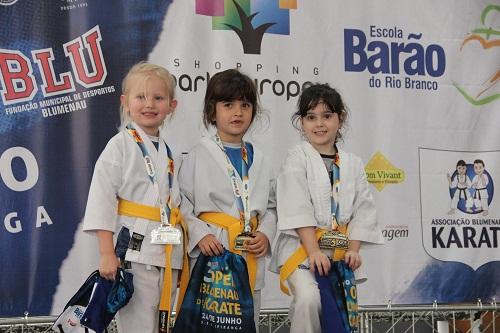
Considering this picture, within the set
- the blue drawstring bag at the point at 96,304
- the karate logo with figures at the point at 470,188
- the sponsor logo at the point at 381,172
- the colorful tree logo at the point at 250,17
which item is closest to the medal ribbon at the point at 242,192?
the blue drawstring bag at the point at 96,304

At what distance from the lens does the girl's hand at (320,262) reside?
2.88 metres

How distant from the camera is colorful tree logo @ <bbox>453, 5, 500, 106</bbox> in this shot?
15.0 ft

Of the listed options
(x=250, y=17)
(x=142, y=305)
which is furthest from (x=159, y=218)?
(x=250, y=17)

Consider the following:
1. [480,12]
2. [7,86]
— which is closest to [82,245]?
[7,86]

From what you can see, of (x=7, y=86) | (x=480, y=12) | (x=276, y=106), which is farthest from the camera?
(x=480, y=12)

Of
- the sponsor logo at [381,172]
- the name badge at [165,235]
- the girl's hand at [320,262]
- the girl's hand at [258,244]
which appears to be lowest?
the girl's hand at [320,262]

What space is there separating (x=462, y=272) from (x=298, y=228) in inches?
77.3

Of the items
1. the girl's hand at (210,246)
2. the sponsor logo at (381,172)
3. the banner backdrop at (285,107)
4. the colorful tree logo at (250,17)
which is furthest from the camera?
the sponsor logo at (381,172)

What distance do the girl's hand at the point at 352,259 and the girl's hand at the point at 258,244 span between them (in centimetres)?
33

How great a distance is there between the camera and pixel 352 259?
117 inches

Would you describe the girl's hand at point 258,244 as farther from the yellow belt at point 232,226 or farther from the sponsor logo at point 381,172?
the sponsor logo at point 381,172

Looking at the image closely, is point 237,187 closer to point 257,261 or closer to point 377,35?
point 257,261

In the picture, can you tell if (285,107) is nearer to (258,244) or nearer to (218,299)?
(258,244)

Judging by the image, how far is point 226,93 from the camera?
302 centimetres
